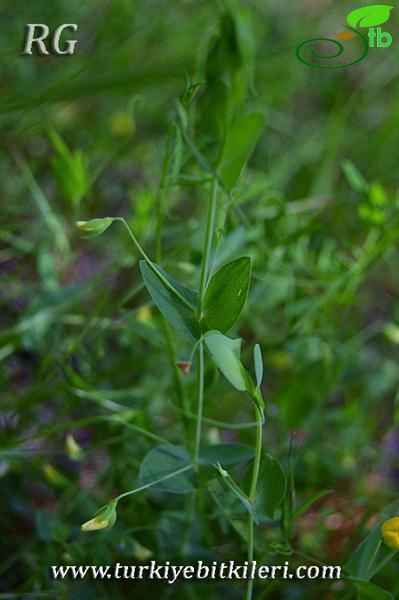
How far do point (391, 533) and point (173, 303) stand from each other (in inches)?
8.3

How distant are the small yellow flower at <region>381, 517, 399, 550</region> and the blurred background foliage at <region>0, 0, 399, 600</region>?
0.30 feet

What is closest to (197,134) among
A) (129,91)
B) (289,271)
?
(289,271)

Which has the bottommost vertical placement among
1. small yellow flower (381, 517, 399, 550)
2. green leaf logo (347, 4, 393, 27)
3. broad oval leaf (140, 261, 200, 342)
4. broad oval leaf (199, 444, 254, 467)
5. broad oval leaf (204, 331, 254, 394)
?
small yellow flower (381, 517, 399, 550)

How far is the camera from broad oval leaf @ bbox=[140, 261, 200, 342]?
56 centimetres

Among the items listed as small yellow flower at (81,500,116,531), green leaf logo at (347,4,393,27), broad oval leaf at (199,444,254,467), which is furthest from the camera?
green leaf logo at (347,4,393,27)

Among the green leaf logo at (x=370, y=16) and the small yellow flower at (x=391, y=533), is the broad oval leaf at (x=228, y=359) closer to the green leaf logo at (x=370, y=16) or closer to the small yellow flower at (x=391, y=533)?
the small yellow flower at (x=391, y=533)

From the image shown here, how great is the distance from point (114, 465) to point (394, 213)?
35 centimetres

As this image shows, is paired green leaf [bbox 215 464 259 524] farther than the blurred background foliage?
No

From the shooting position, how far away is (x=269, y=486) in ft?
1.96

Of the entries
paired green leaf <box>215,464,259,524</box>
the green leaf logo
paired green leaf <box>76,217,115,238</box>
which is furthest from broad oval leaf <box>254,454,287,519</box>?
the green leaf logo

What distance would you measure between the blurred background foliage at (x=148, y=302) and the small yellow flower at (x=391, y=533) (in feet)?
0.30

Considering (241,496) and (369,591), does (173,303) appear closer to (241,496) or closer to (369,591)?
(241,496)

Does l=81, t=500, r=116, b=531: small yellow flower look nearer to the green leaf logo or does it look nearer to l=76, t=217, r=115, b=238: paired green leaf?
l=76, t=217, r=115, b=238: paired green leaf

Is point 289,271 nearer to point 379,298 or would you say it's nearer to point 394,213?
point 394,213
